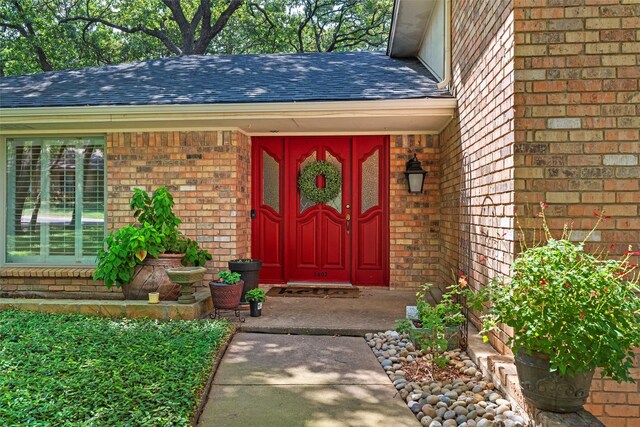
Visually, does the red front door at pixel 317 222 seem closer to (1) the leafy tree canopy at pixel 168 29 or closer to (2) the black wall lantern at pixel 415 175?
(2) the black wall lantern at pixel 415 175

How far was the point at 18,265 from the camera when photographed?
18.6 feet

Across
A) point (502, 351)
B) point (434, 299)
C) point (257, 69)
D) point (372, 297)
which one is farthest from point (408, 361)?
point (257, 69)

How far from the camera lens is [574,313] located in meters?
2.03

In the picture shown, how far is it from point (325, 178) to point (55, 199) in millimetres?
3506

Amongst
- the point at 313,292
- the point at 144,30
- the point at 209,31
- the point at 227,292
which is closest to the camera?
the point at 227,292

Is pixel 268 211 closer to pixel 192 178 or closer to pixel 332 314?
pixel 192 178

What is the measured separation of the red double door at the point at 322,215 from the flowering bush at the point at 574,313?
3.75m

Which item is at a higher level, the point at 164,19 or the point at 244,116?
the point at 164,19

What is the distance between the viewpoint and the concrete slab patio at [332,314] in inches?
159

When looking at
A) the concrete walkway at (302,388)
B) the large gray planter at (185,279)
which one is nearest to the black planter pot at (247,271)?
the large gray planter at (185,279)

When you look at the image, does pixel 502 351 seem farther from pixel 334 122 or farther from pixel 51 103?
pixel 51 103

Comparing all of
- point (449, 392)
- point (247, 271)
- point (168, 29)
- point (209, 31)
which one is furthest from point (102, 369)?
point (168, 29)

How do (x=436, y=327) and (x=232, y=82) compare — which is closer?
(x=436, y=327)

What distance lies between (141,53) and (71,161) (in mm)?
11795
